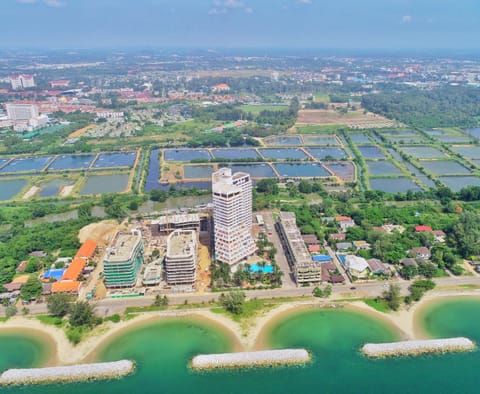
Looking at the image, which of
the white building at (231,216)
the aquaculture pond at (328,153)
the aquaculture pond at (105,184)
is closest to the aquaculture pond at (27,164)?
the aquaculture pond at (105,184)

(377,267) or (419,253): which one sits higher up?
(419,253)

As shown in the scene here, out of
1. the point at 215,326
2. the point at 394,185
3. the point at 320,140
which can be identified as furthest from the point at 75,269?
the point at 320,140

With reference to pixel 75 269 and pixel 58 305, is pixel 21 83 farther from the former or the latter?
pixel 58 305

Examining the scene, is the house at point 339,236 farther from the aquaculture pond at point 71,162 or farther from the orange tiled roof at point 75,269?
the aquaculture pond at point 71,162

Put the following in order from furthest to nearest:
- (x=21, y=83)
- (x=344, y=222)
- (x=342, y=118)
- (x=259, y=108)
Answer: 1. (x=21, y=83)
2. (x=259, y=108)
3. (x=342, y=118)
4. (x=344, y=222)

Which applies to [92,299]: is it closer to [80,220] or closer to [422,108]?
[80,220]

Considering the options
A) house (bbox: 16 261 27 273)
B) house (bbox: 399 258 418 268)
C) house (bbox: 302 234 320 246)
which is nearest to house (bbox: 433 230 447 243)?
house (bbox: 399 258 418 268)

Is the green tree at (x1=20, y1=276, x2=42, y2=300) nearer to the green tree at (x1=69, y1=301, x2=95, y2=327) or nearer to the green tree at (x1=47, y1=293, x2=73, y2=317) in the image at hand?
the green tree at (x1=47, y1=293, x2=73, y2=317)
